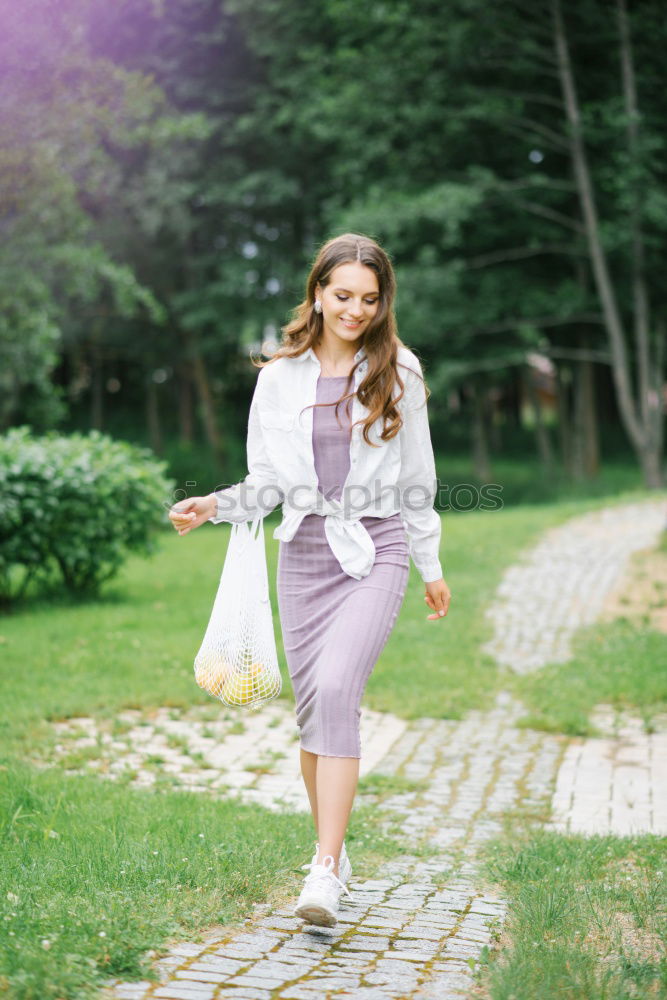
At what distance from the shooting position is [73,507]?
991 centimetres

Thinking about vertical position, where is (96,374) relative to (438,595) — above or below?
above

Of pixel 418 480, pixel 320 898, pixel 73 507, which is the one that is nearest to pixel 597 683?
pixel 418 480

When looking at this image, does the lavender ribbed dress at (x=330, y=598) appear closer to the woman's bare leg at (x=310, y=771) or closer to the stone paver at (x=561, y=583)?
the woman's bare leg at (x=310, y=771)

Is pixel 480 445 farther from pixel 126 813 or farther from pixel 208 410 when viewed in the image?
pixel 126 813

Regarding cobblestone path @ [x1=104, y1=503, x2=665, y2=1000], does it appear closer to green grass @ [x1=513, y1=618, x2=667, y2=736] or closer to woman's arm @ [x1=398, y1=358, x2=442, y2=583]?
green grass @ [x1=513, y1=618, x2=667, y2=736]

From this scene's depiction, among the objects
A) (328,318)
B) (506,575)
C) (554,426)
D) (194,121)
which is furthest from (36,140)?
(554,426)

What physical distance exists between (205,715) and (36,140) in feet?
27.1

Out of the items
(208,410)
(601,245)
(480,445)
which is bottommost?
(480,445)

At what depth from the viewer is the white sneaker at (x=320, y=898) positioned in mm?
3324

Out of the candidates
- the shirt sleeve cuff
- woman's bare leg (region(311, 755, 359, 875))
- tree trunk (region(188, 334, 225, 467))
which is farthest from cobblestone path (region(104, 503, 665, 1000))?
tree trunk (region(188, 334, 225, 467))

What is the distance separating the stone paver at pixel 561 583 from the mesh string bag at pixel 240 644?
473 cm

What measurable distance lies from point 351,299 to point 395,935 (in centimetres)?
204

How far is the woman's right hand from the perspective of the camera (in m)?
3.79

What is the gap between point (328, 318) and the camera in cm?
377
